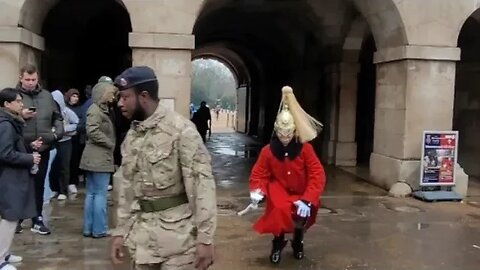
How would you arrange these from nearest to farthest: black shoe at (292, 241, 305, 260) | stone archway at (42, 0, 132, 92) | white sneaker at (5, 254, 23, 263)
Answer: white sneaker at (5, 254, 23, 263), black shoe at (292, 241, 305, 260), stone archway at (42, 0, 132, 92)

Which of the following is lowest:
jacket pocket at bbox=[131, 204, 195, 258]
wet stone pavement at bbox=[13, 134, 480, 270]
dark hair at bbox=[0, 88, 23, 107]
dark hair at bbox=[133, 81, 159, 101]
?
wet stone pavement at bbox=[13, 134, 480, 270]

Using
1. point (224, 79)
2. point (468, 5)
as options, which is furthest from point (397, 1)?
point (224, 79)

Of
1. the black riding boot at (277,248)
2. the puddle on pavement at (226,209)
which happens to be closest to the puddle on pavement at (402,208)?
the puddle on pavement at (226,209)

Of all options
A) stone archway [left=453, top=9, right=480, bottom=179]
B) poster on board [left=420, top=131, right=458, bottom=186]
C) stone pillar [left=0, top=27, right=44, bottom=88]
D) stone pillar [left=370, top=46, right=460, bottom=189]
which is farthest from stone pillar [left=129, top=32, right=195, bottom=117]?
stone archway [left=453, top=9, right=480, bottom=179]

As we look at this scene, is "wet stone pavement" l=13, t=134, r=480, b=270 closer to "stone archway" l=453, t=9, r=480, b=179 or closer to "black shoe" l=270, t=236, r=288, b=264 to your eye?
"black shoe" l=270, t=236, r=288, b=264

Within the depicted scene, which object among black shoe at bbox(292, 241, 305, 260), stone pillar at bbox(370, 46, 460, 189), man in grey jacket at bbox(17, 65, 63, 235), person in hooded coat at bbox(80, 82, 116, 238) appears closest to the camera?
black shoe at bbox(292, 241, 305, 260)

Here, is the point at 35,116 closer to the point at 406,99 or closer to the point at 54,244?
the point at 54,244

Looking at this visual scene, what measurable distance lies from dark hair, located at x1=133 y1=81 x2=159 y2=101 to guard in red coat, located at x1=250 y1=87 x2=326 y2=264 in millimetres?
2422

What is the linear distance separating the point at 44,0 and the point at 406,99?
6.36 metres

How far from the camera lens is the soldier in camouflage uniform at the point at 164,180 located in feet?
10.9

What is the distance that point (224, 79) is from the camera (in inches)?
2884

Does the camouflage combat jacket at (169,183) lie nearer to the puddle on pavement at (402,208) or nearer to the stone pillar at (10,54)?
the puddle on pavement at (402,208)

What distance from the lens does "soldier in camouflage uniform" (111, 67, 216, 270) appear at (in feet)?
10.9

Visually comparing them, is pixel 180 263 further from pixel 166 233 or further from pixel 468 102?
pixel 468 102
